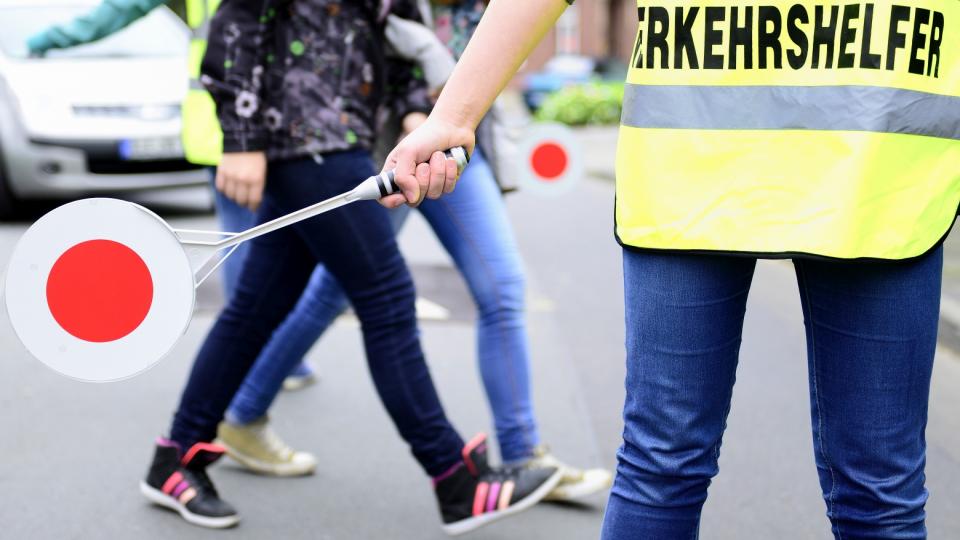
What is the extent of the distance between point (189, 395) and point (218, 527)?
352 mm

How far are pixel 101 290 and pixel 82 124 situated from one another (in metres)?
7.29

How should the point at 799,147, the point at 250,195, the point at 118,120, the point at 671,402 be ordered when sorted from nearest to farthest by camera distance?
the point at 799,147 < the point at 671,402 < the point at 250,195 < the point at 118,120

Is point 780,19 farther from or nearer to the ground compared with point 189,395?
farther from the ground

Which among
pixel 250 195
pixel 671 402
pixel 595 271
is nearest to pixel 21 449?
pixel 250 195

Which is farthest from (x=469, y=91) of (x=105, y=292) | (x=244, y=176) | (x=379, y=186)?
(x=244, y=176)

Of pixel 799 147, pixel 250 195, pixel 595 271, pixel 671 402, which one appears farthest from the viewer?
pixel 595 271

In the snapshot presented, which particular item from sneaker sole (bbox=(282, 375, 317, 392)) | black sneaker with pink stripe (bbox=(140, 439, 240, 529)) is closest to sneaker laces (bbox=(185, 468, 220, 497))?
black sneaker with pink stripe (bbox=(140, 439, 240, 529))

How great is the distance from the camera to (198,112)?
3342 mm

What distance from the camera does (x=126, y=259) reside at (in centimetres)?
192

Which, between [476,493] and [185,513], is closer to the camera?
[476,493]

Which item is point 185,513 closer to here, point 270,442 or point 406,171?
point 270,442

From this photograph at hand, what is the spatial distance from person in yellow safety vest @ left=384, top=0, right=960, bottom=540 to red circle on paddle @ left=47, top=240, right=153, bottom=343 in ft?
1.35

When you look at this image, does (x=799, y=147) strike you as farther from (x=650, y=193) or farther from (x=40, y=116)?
(x=40, y=116)

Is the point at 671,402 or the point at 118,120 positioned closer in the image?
the point at 671,402
